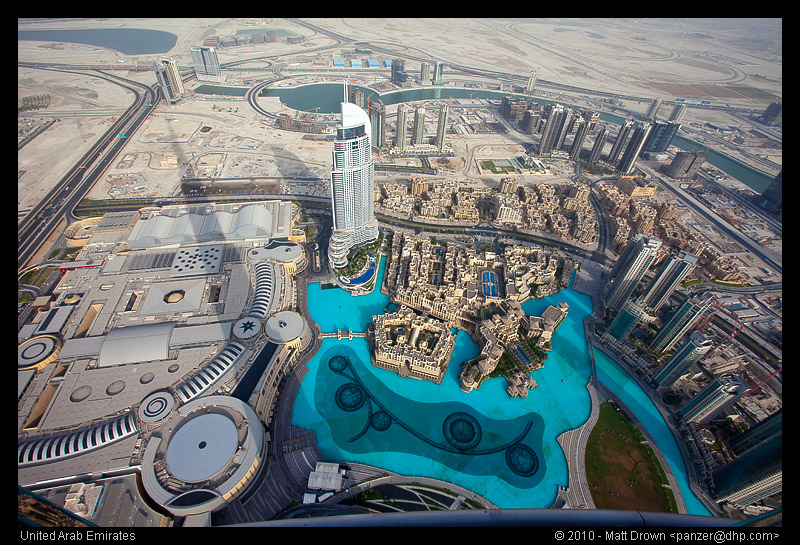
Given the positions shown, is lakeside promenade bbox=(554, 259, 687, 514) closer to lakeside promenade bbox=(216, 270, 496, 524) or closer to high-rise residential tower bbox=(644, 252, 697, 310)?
high-rise residential tower bbox=(644, 252, 697, 310)

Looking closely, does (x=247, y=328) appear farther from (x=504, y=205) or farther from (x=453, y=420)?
(x=504, y=205)

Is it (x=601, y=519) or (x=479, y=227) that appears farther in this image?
(x=479, y=227)

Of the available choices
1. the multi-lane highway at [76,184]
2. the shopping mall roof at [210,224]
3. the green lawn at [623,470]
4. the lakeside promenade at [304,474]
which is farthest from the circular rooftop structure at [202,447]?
the multi-lane highway at [76,184]

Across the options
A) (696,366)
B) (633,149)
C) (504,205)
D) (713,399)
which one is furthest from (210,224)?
(633,149)

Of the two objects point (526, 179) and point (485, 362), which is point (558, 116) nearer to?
point (526, 179)

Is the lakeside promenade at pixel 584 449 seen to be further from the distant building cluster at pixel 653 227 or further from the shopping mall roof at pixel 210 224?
the shopping mall roof at pixel 210 224

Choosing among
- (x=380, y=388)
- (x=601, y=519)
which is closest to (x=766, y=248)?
(x=380, y=388)

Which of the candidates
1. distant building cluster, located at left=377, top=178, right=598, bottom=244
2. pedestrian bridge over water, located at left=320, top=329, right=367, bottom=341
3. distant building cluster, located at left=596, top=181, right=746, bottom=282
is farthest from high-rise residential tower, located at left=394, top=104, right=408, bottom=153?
pedestrian bridge over water, located at left=320, top=329, right=367, bottom=341
